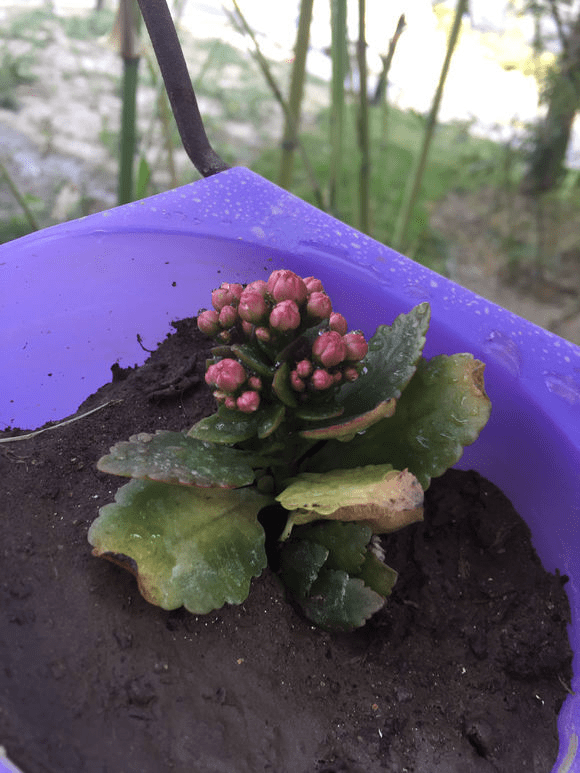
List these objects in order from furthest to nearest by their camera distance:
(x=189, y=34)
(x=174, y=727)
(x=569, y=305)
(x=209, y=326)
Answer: (x=189, y=34), (x=569, y=305), (x=209, y=326), (x=174, y=727)

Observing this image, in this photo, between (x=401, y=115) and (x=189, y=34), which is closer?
(x=401, y=115)

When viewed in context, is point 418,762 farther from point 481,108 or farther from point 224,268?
point 481,108

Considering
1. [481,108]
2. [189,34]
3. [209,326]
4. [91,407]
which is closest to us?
[209,326]

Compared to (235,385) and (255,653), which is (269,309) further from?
(255,653)

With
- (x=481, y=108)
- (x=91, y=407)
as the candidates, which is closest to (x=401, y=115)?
(x=481, y=108)

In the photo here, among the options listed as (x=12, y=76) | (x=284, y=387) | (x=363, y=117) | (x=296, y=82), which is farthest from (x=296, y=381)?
(x=12, y=76)

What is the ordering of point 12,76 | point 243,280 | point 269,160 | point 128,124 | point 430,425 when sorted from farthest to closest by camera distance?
point 12,76 → point 269,160 → point 128,124 → point 243,280 → point 430,425

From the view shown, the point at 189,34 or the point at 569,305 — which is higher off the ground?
the point at 189,34
